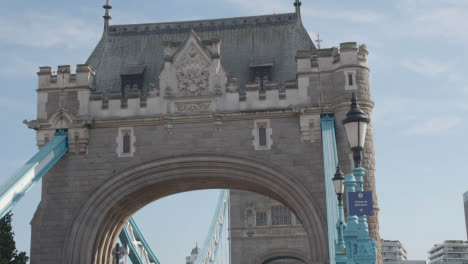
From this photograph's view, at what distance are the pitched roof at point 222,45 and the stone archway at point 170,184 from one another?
3664mm

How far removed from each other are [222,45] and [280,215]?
27562mm

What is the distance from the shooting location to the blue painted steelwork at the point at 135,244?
38737mm

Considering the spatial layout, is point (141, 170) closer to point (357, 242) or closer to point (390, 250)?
point (357, 242)

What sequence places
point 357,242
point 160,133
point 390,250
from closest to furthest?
1. point 357,242
2. point 160,133
3. point 390,250

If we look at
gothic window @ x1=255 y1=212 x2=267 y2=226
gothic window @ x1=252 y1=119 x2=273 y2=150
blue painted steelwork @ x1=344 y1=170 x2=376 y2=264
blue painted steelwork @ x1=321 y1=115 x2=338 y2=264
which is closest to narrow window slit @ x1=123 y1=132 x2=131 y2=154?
gothic window @ x1=252 y1=119 x2=273 y2=150

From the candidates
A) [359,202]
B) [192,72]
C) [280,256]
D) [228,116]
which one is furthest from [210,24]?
[280,256]

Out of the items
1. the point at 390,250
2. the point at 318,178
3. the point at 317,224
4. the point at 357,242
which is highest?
the point at 390,250

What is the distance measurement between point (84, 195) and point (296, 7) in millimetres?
11317

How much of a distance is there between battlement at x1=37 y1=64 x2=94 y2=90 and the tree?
16.8 feet

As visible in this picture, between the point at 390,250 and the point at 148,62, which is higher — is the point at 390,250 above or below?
above

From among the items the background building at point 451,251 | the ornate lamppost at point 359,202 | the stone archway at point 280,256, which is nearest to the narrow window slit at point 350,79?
the ornate lamppost at point 359,202

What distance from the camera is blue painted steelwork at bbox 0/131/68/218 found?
23.3 m

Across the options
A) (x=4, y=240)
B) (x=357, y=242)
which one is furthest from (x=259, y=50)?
(x=357, y=242)

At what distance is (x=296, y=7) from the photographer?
100ft
